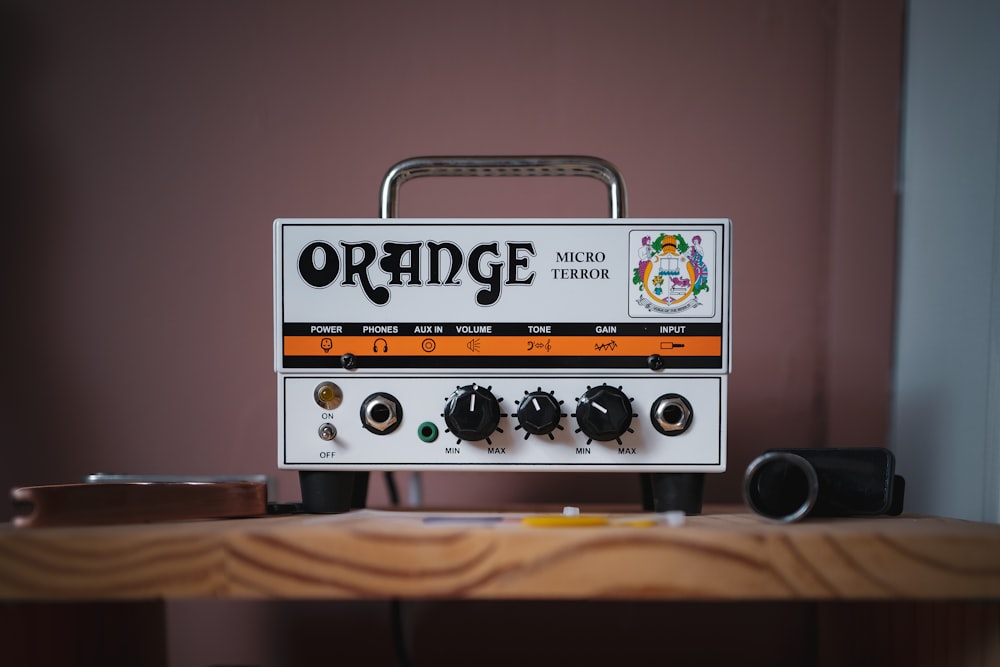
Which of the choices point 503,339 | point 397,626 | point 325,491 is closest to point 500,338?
point 503,339

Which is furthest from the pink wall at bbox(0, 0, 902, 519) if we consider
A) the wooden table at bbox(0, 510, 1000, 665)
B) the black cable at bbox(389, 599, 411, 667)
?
the wooden table at bbox(0, 510, 1000, 665)

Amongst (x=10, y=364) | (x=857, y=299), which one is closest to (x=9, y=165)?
(x=10, y=364)

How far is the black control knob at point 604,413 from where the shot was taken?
52 centimetres

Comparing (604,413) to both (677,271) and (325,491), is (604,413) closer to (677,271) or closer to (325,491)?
(677,271)

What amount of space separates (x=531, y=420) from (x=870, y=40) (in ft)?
2.36

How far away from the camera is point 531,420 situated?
0.52 metres

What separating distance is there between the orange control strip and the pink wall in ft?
1.03

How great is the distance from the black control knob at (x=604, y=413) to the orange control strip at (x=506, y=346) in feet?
0.12

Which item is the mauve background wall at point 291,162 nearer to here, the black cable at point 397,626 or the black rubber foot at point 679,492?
the black cable at point 397,626

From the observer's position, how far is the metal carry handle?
0.63 metres

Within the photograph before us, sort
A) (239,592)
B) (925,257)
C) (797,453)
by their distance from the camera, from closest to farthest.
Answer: (239,592)
(797,453)
(925,257)

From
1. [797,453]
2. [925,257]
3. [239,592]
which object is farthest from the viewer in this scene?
[925,257]

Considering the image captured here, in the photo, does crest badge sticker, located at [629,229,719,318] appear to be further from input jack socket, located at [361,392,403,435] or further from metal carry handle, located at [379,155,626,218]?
input jack socket, located at [361,392,403,435]

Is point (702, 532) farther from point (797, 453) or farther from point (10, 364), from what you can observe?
point (10, 364)
